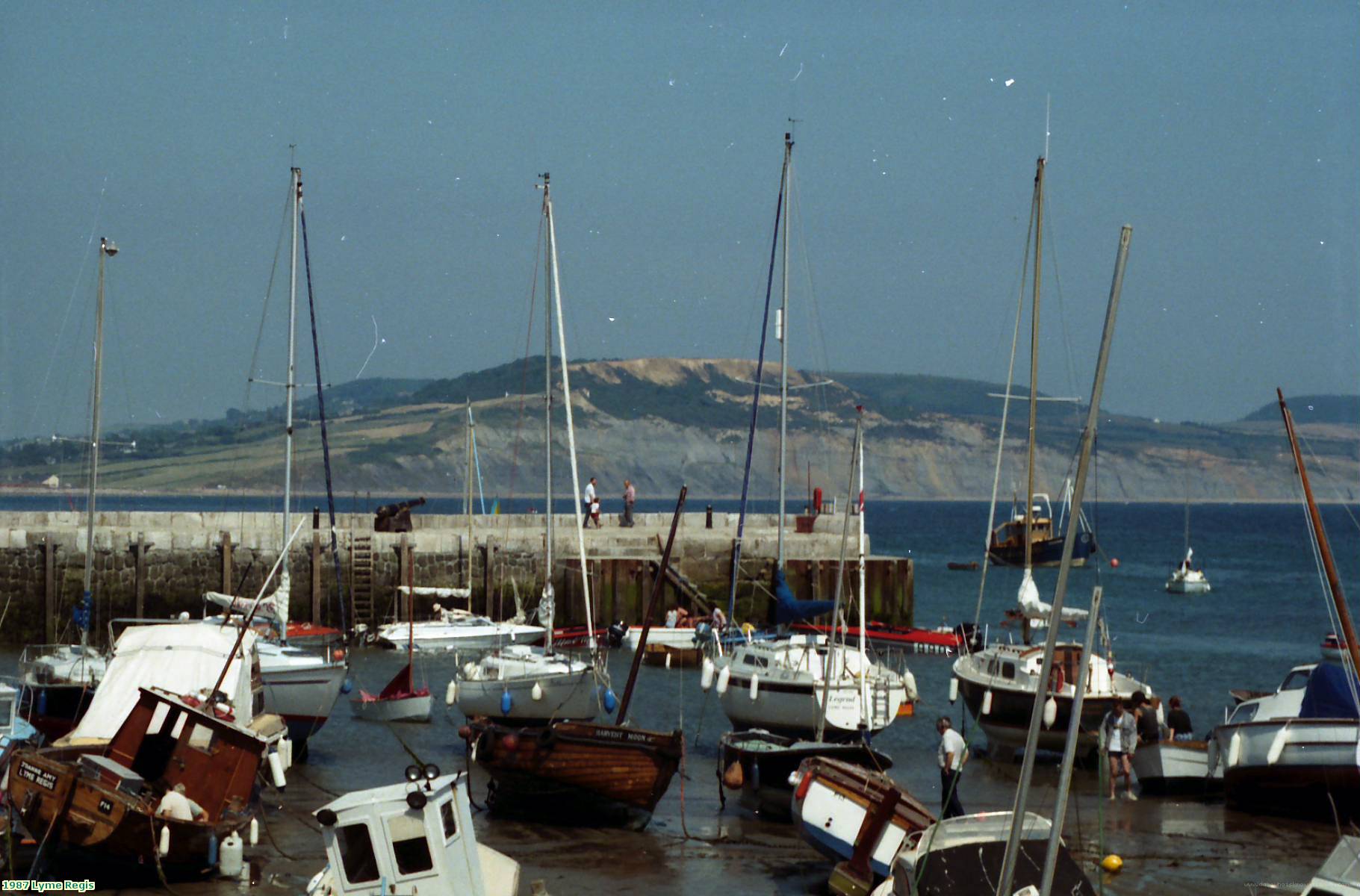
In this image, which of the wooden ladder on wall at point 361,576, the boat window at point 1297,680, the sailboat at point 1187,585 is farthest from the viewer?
the sailboat at point 1187,585

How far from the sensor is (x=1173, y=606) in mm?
65062

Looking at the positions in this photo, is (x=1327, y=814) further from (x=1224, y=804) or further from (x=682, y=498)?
(x=682, y=498)

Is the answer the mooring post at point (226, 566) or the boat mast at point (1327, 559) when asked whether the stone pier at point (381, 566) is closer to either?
the mooring post at point (226, 566)

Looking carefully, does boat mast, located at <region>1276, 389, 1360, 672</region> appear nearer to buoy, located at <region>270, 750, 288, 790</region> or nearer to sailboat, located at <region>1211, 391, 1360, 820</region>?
sailboat, located at <region>1211, 391, 1360, 820</region>

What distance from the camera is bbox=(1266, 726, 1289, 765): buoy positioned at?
Answer: 20891 millimetres

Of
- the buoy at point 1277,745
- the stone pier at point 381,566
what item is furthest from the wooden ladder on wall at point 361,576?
the buoy at point 1277,745

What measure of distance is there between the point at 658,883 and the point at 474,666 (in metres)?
11.5

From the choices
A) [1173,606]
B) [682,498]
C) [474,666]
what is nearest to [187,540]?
[474,666]

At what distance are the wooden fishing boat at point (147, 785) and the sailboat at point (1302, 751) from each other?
12659 mm

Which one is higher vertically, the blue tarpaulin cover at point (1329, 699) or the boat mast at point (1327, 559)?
the boat mast at point (1327, 559)

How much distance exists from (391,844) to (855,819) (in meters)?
5.06

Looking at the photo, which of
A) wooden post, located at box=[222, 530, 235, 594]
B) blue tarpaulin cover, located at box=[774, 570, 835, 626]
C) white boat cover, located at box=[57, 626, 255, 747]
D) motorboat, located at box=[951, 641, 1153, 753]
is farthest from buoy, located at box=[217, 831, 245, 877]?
wooden post, located at box=[222, 530, 235, 594]

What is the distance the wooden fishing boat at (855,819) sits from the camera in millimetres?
16312

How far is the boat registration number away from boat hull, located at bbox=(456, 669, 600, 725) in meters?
11.8
